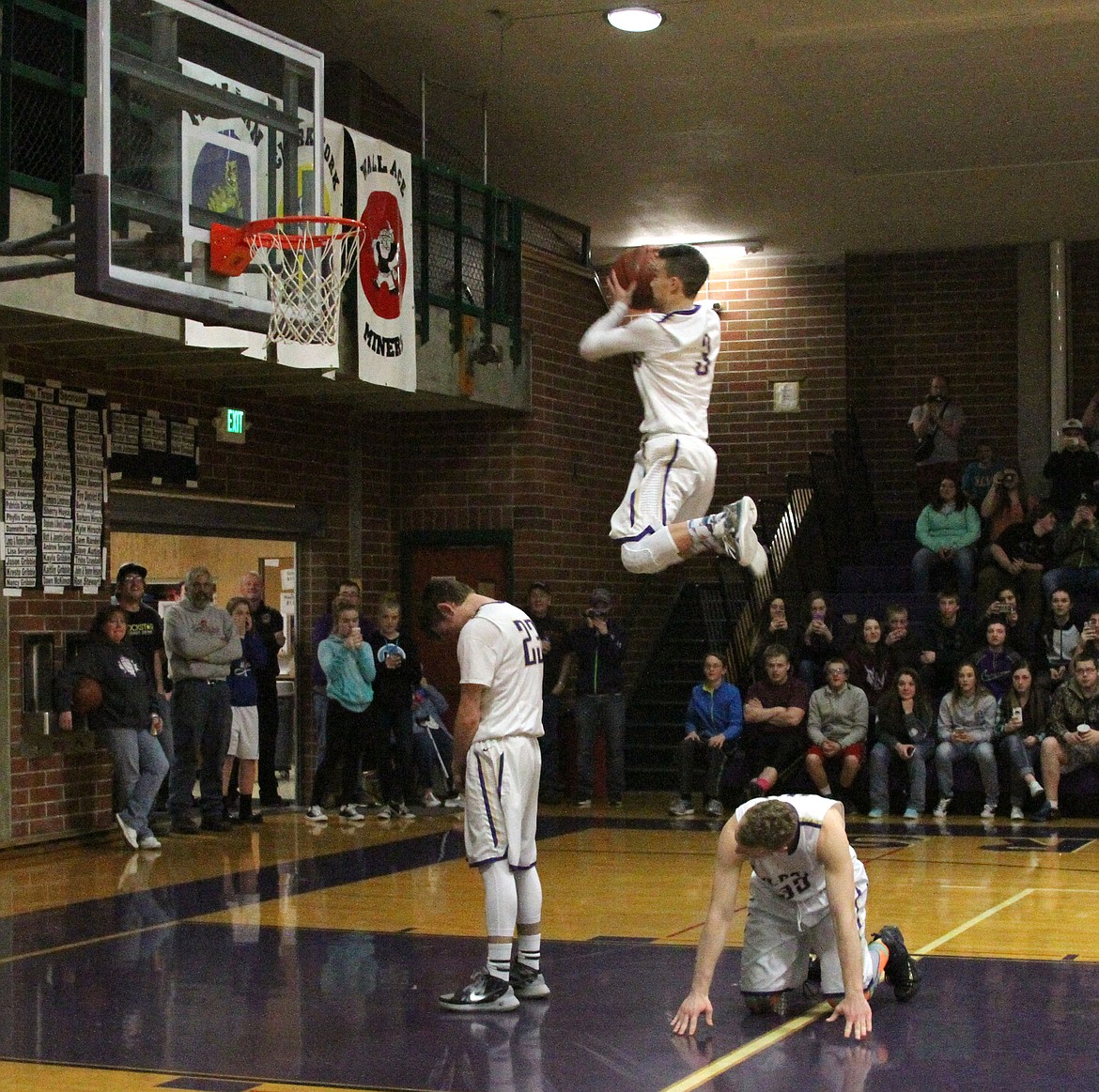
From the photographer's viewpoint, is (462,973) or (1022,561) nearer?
(462,973)

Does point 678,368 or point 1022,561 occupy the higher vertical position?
point 678,368

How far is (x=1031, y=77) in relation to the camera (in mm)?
14648

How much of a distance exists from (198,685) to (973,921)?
656cm

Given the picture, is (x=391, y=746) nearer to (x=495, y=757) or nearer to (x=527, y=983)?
(x=527, y=983)

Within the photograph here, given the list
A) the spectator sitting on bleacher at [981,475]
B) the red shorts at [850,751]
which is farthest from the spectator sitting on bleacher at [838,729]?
the spectator sitting on bleacher at [981,475]

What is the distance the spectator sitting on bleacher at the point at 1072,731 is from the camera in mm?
14062

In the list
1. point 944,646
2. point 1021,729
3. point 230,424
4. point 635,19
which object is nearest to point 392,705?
point 230,424

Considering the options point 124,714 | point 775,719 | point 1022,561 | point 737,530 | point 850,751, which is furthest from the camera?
point 1022,561

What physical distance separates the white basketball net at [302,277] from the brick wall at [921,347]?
31.3ft

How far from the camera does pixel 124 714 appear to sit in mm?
12656

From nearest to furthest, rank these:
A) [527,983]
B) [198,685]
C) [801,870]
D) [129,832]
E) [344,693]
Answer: [801,870]
[527,983]
[129,832]
[198,685]
[344,693]

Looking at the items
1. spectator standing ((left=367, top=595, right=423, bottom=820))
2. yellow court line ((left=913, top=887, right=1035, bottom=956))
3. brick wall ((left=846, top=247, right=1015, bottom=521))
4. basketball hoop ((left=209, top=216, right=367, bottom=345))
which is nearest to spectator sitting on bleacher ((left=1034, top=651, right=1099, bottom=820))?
yellow court line ((left=913, top=887, right=1035, bottom=956))

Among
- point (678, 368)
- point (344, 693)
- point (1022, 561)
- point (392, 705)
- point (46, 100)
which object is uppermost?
point (46, 100)

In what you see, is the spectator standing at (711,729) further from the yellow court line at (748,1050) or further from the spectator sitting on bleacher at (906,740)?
the yellow court line at (748,1050)
